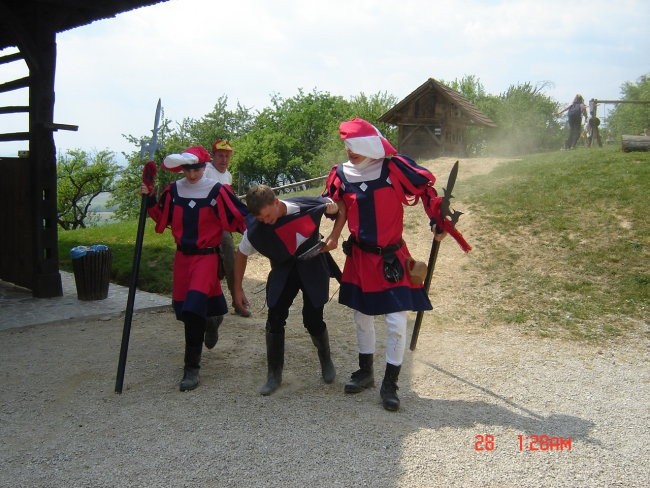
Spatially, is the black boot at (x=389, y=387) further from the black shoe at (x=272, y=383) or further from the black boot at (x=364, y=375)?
the black shoe at (x=272, y=383)

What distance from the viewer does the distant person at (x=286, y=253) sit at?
13.3ft

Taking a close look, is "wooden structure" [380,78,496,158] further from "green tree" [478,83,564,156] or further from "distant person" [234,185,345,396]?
"distant person" [234,185,345,396]

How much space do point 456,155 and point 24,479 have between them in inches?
695

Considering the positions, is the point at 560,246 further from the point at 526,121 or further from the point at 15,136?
the point at 526,121

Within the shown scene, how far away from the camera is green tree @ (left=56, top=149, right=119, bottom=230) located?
3647 centimetres

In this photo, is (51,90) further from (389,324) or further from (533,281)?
(533,281)

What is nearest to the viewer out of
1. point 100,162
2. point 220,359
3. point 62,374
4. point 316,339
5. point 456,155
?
point 316,339

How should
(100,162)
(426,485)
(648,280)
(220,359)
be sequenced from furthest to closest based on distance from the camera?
(100,162)
(648,280)
(220,359)
(426,485)

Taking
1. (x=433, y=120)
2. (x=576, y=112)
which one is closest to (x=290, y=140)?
(x=433, y=120)

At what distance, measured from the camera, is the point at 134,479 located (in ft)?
10.3

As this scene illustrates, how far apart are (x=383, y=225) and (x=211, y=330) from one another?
1749mm

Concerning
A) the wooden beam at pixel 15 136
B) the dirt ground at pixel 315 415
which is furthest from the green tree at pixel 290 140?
the dirt ground at pixel 315 415

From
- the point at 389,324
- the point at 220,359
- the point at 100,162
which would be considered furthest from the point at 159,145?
the point at 100,162

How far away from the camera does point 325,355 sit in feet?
15.0
